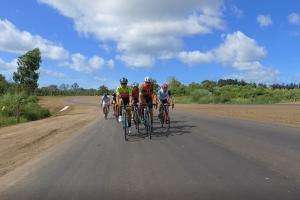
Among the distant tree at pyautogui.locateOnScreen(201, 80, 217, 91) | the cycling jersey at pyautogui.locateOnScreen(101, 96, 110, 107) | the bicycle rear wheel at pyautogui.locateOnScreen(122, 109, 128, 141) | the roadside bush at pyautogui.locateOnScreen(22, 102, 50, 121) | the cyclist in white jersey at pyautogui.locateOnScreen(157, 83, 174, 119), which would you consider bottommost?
the roadside bush at pyautogui.locateOnScreen(22, 102, 50, 121)

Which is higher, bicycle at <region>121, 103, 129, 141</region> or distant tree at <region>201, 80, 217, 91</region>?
distant tree at <region>201, 80, 217, 91</region>

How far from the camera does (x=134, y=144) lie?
15961mm

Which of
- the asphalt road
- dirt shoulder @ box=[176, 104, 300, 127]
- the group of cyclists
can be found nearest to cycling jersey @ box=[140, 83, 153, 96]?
the group of cyclists

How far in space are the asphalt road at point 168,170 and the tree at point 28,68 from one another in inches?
2565

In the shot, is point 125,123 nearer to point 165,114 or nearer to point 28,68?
point 165,114

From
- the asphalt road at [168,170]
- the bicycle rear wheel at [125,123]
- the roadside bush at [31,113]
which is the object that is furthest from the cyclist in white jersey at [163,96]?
the roadside bush at [31,113]

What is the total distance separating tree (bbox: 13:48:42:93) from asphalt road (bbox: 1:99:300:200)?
65154 millimetres

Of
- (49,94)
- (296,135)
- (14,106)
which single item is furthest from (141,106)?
(49,94)

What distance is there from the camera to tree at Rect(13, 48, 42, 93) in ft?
262

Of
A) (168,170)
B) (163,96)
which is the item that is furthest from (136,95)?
(168,170)

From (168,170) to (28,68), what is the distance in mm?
72474

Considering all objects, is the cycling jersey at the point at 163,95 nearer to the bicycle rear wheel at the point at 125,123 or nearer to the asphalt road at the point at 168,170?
the bicycle rear wheel at the point at 125,123

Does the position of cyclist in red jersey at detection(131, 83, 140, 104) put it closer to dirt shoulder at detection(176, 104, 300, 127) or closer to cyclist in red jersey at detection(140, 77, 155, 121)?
cyclist in red jersey at detection(140, 77, 155, 121)

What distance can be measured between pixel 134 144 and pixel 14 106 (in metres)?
24.0
